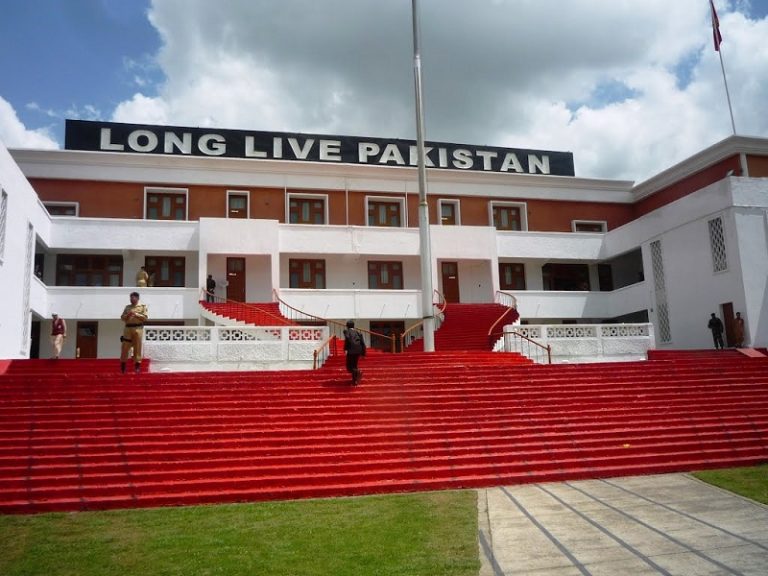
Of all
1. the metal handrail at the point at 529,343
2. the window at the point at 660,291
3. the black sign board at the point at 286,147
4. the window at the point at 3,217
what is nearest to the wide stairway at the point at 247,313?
the window at the point at 3,217

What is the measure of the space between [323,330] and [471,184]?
14.3m

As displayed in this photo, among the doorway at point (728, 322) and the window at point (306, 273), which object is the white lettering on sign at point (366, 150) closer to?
the window at point (306, 273)

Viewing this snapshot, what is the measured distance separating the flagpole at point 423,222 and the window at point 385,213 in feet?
30.8

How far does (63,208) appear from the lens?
25.8 meters

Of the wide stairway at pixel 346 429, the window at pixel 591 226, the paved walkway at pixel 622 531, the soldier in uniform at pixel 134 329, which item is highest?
the window at pixel 591 226

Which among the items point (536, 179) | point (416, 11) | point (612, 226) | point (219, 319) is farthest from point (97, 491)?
point (612, 226)

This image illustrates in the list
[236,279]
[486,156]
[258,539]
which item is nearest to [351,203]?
[236,279]

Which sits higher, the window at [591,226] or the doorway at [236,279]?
the window at [591,226]

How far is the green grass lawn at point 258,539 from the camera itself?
634 cm

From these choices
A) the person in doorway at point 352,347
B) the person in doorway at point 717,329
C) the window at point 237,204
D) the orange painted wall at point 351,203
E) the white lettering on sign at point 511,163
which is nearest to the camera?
the person in doorway at point 352,347

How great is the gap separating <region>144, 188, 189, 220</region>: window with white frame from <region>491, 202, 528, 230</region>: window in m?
14.0

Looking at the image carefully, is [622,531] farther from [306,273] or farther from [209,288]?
[306,273]

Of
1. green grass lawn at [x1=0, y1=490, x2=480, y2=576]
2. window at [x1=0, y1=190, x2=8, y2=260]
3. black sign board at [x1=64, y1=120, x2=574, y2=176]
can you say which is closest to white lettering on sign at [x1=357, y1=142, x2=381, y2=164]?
black sign board at [x1=64, y1=120, x2=574, y2=176]

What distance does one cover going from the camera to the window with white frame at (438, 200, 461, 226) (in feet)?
97.0
